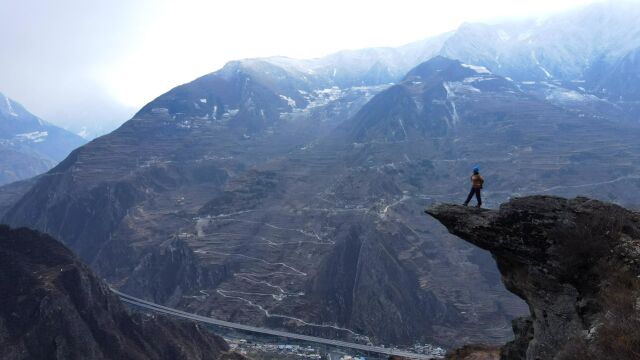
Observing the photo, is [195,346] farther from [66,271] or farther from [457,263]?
[457,263]

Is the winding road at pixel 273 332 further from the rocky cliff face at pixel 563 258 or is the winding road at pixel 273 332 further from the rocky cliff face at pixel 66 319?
the rocky cliff face at pixel 563 258

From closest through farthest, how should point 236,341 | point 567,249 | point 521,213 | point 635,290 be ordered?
1. point 635,290
2. point 567,249
3. point 521,213
4. point 236,341

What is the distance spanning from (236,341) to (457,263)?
8486cm

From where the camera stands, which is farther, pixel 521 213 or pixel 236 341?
pixel 236 341

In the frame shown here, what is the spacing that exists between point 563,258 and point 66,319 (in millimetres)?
100364

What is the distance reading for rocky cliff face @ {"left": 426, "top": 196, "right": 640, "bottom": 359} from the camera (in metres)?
23.1

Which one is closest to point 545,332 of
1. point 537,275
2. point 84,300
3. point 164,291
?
point 537,275

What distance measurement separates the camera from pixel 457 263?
586ft

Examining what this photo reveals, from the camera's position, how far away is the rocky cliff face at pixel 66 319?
3738 inches

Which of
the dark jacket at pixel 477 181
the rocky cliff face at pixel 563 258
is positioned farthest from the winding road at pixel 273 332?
the rocky cliff face at pixel 563 258

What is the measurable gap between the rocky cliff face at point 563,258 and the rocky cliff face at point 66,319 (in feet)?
298

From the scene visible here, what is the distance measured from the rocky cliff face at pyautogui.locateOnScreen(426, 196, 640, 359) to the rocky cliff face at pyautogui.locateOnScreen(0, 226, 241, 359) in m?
90.7

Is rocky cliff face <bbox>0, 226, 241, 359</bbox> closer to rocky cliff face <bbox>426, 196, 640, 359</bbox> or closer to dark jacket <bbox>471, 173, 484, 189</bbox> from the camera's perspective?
dark jacket <bbox>471, 173, 484, 189</bbox>

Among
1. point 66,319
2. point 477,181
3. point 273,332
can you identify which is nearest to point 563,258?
point 477,181
